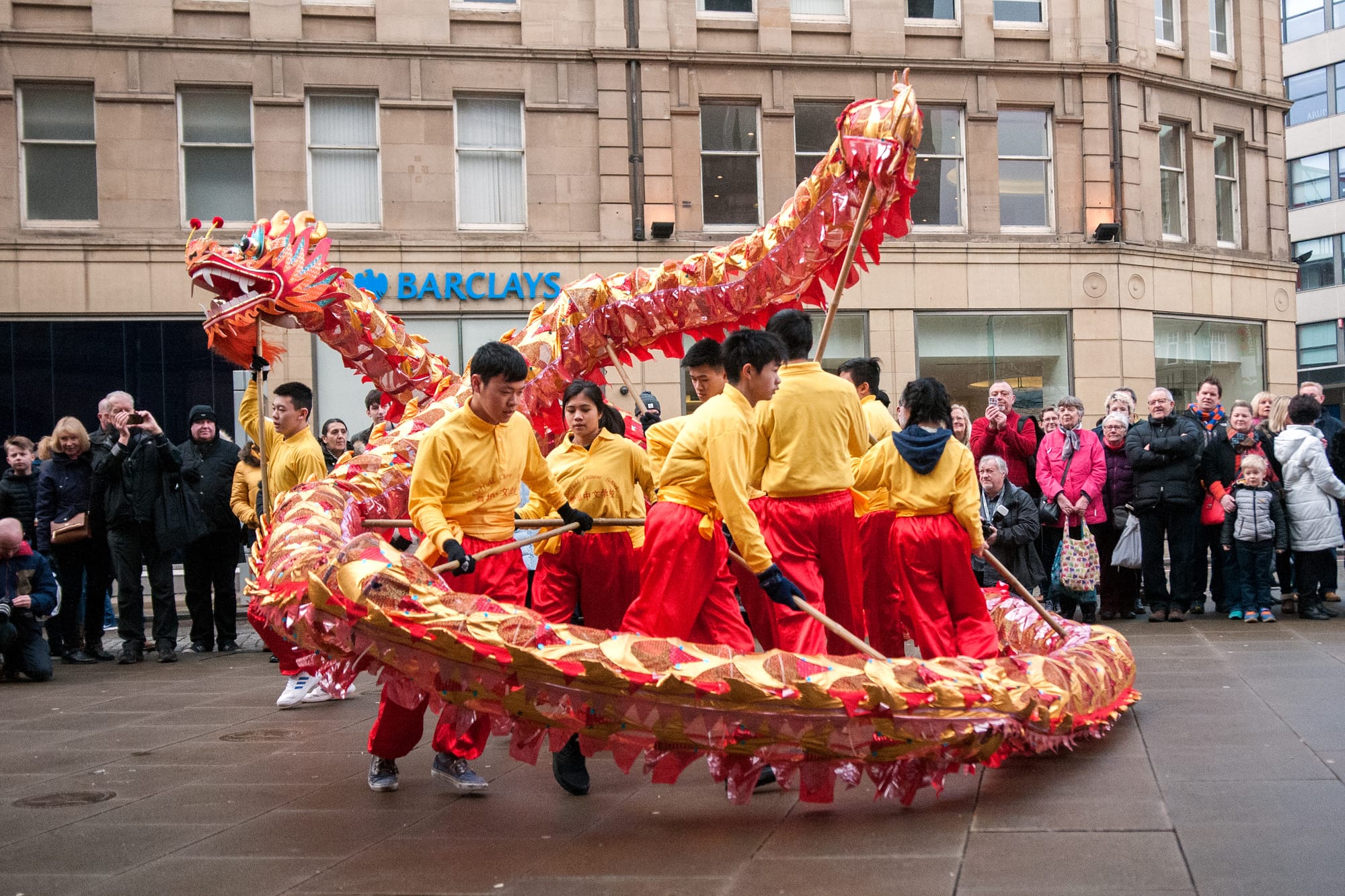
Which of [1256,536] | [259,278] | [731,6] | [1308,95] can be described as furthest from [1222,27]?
[1308,95]

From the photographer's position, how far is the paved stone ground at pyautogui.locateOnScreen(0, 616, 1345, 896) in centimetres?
418

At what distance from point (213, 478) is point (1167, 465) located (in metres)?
7.77

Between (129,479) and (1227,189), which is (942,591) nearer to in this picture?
(129,479)

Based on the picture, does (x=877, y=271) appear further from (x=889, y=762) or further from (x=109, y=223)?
(x=889, y=762)

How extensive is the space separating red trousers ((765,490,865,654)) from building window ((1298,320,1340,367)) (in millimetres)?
41434

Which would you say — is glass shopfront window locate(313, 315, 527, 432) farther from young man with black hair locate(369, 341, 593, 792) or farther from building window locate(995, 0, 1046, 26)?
young man with black hair locate(369, 341, 593, 792)

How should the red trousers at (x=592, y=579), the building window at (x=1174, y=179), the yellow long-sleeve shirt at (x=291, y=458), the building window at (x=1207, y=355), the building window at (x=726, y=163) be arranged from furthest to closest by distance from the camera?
the building window at (x=1174, y=179) < the building window at (x=1207, y=355) < the building window at (x=726, y=163) < the yellow long-sleeve shirt at (x=291, y=458) < the red trousers at (x=592, y=579)

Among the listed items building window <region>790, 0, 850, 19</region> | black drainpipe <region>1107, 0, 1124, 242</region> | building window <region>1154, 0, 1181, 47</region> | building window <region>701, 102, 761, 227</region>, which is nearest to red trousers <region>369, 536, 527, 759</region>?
building window <region>701, 102, 761, 227</region>

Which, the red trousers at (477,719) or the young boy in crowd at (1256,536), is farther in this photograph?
the young boy in crowd at (1256,536)

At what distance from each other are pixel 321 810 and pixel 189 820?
0.50 metres

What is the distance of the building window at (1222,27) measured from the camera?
71.0 feet

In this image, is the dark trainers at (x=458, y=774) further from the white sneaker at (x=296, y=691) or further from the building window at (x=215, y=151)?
the building window at (x=215, y=151)

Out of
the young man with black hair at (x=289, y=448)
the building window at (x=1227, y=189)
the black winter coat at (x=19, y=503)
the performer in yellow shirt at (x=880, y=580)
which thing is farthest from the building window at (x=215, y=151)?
the building window at (x=1227, y=189)

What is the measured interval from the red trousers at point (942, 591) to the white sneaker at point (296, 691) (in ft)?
12.0
